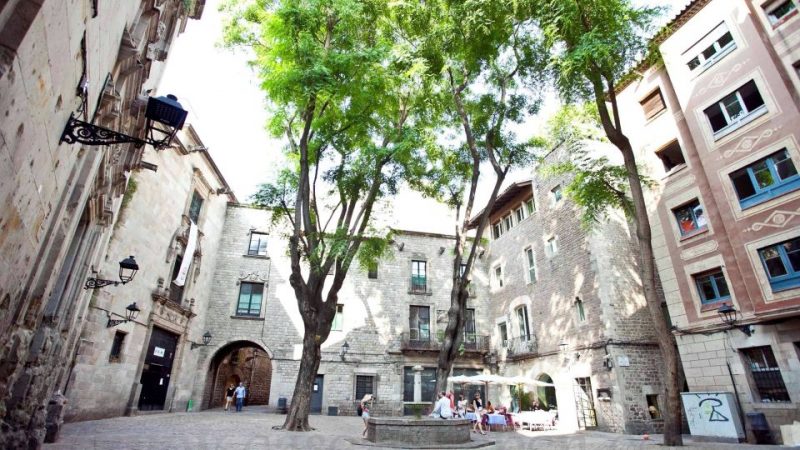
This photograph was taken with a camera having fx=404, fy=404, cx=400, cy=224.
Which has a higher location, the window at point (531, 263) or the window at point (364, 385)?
the window at point (531, 263)

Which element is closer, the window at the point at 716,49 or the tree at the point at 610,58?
the tree at the point at 610,58

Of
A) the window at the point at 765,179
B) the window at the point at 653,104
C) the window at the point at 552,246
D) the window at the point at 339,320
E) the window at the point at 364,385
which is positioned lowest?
the window at the point at 364,385

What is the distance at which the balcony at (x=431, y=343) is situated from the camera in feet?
69.9

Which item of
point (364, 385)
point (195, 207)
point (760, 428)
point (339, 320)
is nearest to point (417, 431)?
point (760, 428)

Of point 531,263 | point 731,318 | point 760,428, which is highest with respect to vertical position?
point 531,263

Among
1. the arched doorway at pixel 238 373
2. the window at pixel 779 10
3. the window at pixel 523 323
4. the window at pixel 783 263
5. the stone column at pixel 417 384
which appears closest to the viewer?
the window at pixel 783 263

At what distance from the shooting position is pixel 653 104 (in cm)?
1505

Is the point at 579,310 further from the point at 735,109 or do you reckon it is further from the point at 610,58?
the point at 610,58

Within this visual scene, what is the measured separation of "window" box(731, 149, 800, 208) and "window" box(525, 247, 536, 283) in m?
8.73

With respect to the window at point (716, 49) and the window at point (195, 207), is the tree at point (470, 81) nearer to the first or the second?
the window at point (716, 49)

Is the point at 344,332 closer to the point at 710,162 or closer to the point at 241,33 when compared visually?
the point at 241,33

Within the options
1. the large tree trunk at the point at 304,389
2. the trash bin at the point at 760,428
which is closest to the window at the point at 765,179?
the trash bin at the point at 760,428

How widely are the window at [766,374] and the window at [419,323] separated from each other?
13798 millimetres

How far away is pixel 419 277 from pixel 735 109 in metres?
15.9
